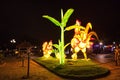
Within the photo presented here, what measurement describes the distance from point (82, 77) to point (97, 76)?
1.05 meters

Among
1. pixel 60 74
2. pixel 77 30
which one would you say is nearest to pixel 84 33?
pixel 77 30

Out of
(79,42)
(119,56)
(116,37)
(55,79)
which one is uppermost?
(116,37)

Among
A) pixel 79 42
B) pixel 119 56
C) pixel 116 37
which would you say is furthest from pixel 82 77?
pixel 116 37

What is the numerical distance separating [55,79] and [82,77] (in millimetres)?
1732

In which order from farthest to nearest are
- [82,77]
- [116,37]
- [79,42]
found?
1. [116,37]
2. [79,42]
3. [82,77]

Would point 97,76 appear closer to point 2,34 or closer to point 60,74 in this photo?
point 60,74

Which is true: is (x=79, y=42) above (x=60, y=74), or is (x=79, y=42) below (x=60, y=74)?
above

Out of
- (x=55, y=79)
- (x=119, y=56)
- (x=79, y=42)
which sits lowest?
(x=55, y=79)

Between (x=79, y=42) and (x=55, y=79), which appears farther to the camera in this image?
(x=79, y=42)

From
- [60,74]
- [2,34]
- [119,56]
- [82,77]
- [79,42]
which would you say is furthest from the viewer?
[2,34]

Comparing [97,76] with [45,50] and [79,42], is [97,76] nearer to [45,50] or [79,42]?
[79,42]

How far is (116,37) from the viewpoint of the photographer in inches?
2525

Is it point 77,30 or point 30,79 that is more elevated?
point 77,30

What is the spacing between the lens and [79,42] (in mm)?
26844
